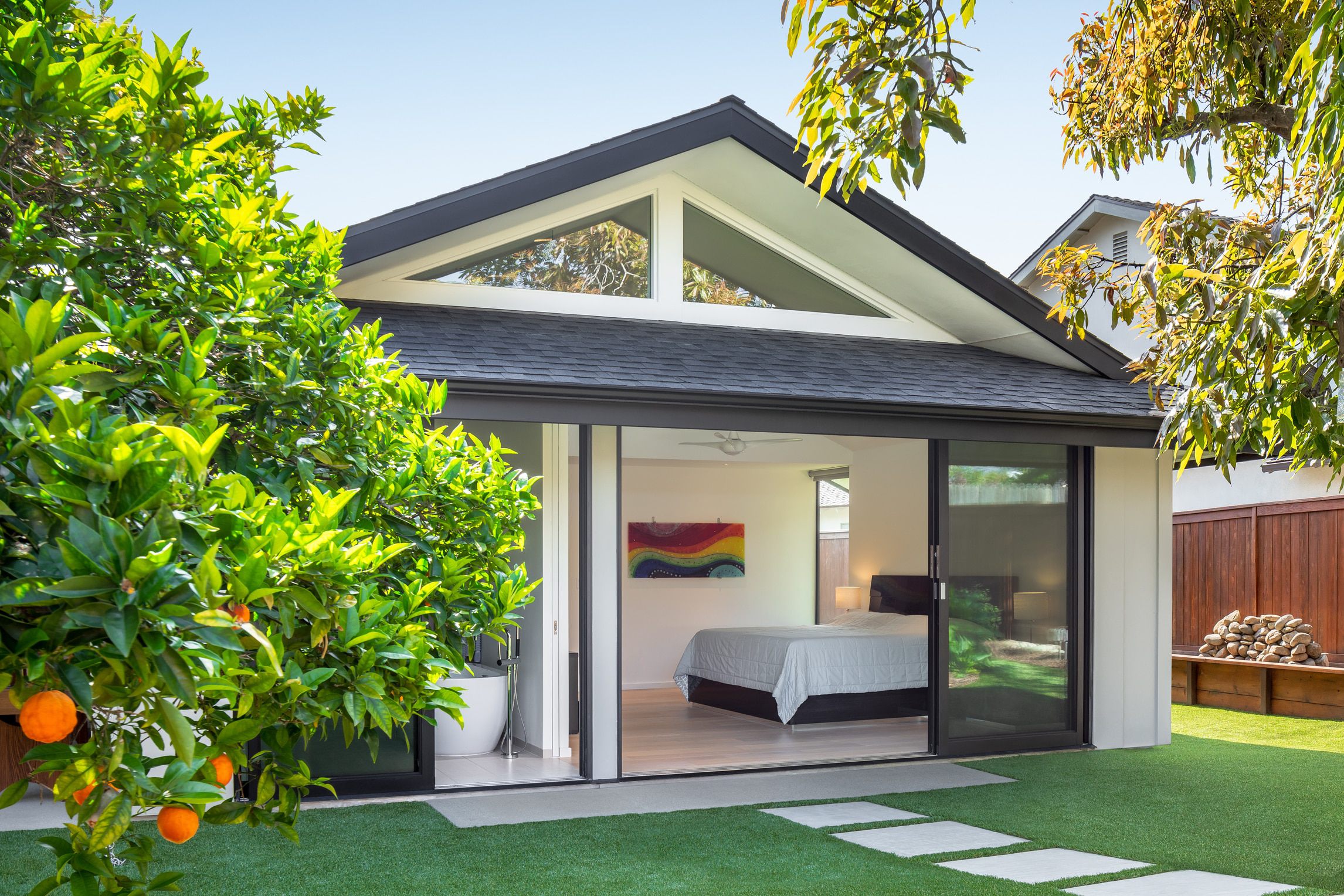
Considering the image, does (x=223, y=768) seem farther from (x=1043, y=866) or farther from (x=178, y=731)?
(x=1043, y=866)

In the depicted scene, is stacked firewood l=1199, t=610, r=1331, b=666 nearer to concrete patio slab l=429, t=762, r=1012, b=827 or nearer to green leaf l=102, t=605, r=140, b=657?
concrete patio slab l=429, t=762, r=1012, b=827

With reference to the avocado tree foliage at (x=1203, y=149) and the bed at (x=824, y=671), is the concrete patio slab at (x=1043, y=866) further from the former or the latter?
the bed at (x=824, y=671)

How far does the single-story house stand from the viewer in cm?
721

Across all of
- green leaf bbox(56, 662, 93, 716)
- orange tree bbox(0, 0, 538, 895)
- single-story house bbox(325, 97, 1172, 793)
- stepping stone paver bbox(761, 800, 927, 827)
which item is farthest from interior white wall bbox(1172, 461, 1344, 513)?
green leaf bbox(56, 662, 93, 716)

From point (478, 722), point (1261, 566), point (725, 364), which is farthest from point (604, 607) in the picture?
point (1261, 566)

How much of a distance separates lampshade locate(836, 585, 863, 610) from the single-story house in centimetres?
236

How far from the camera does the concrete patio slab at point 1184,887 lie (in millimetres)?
4793

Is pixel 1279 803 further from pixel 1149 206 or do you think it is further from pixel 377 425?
pixel 1149 206

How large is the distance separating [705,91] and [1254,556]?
11065 millimetres

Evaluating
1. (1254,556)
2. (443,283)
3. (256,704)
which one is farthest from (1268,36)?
(1254,556)

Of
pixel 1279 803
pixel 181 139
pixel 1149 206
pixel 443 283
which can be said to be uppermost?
pixel 1149 206

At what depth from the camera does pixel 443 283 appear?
7891 millimetres

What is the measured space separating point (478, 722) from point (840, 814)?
115 inches

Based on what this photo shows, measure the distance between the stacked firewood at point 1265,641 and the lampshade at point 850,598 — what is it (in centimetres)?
353
